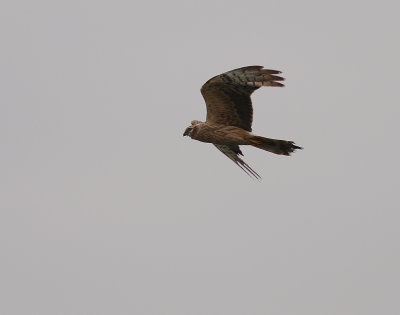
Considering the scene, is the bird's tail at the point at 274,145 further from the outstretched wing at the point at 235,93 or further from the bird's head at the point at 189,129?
the bird's head at the point at 189,129

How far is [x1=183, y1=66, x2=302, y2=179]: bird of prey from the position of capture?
23281 mm

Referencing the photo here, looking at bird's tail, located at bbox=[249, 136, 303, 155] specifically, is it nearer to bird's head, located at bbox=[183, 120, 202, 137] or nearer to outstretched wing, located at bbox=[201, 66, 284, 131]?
outstretched wing, located at bbox=[201, 66, 284, 131]

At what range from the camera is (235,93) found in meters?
24.0

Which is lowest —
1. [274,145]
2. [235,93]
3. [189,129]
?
A: [274,145]

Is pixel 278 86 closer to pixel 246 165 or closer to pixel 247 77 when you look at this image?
pixel 247 77

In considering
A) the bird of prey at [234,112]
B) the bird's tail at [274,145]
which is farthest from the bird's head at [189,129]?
the bird's tail at [274,145]

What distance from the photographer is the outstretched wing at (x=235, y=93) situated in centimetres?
2312

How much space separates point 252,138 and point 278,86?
1.67 metres

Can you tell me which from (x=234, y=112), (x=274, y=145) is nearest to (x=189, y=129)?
(x=234, y=112)

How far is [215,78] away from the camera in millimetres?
23672

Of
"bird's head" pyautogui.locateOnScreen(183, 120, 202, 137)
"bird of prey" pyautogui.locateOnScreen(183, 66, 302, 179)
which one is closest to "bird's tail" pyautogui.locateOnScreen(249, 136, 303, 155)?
"bird of prey" pyautogui.locateOnScreen(183, 66, 302, 179)

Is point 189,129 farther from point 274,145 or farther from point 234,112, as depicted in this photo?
point 274,145

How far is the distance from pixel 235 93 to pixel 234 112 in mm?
593

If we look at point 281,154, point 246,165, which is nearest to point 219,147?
point 246,165
